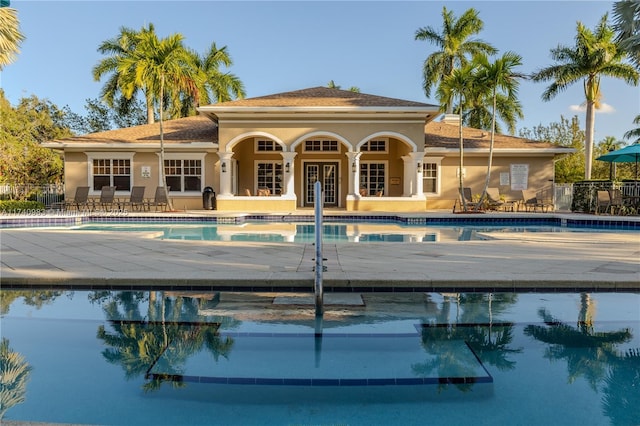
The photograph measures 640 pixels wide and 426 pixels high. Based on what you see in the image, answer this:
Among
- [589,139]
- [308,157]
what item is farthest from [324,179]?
[589,139]

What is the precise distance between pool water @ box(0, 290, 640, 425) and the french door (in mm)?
17434

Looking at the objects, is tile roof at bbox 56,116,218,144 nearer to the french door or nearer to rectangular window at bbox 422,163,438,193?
the french door

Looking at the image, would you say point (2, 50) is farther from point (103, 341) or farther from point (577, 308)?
point (577, 308)

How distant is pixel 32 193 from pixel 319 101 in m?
13.8

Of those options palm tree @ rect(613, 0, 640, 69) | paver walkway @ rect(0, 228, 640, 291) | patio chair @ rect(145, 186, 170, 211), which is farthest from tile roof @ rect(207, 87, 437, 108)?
paver walkway @ rect(0, 228, 640, 291)

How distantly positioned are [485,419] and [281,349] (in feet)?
5.66

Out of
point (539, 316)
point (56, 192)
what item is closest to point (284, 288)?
point (539, 316)

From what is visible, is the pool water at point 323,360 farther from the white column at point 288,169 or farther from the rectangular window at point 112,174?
the rectangular window at point 112,174

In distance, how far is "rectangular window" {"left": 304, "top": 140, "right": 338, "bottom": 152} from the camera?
22797 mm

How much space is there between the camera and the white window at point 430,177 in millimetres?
22531

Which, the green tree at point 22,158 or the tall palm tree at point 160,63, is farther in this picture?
the green tree at point 22,158

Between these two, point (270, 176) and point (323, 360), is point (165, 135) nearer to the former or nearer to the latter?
point (270, 176)

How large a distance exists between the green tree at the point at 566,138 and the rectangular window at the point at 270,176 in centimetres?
1875

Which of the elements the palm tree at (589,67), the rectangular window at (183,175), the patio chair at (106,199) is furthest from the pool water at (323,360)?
the palm tree at (589,67)
